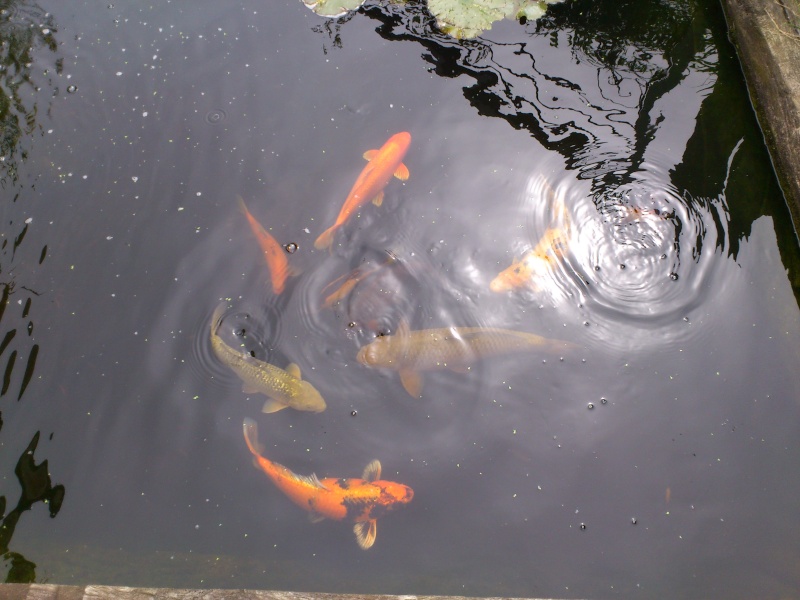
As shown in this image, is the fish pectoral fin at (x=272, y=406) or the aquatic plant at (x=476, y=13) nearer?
the fish pectoral fin at (x=272, y=406)

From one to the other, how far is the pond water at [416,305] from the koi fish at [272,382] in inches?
2.1

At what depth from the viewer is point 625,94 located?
14.9 feet

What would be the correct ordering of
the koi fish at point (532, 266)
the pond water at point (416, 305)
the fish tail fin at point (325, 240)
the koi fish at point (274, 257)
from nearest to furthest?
the pond water at point (416, 305)
the koi fish at point (532, 266)
the koi fish at point (274, 257)
the fish tail fin at point (325, 240)

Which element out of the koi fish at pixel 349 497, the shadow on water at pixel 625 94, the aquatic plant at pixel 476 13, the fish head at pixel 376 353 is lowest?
the koi fish at pixel 349 497

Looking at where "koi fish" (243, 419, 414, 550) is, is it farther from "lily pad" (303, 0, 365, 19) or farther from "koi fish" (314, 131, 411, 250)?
"lily pad" (303, 0, 365, 19)

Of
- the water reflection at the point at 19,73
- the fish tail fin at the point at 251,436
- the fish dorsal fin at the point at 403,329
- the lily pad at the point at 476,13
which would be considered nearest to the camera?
the fish tail fin at the point at 251,436

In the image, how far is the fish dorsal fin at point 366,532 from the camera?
324 cm

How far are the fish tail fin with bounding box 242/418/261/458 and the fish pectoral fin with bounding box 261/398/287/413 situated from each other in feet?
0.32

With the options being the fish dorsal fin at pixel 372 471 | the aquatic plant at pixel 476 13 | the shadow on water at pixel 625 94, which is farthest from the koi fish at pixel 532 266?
the aquatic plant at pixel 476 13

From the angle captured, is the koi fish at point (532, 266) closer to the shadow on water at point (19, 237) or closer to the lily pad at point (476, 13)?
the lily pad at point (476, 13)

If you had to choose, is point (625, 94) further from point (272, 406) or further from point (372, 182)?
point (272, 406)

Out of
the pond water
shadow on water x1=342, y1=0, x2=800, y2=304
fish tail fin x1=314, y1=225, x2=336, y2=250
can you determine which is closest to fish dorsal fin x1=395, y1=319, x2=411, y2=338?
the pond water

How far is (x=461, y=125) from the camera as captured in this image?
452cm

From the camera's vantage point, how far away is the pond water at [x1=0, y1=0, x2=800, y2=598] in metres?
3.22
